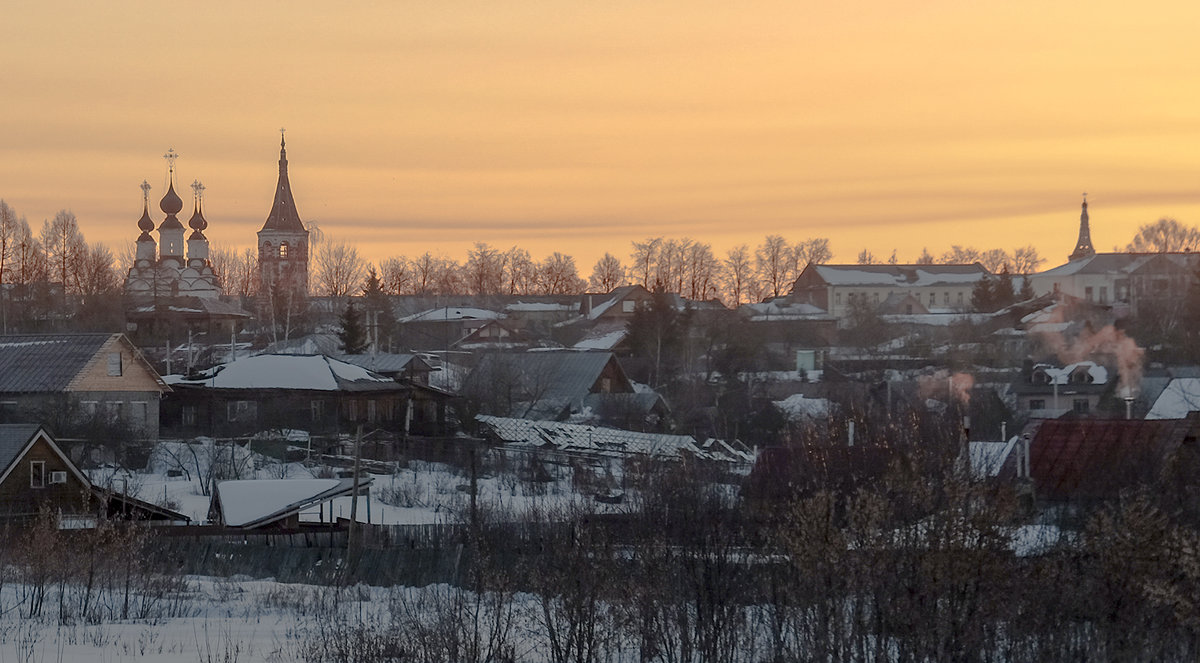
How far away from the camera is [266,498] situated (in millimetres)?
25938

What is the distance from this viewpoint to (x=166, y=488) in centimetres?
3262

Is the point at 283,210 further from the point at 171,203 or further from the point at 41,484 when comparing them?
the point at 41,484

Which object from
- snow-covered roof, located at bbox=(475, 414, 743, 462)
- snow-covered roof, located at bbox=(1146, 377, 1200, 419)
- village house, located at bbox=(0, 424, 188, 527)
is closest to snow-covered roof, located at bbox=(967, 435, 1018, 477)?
snow-covered roof, located at bbox=(1146, 377, 1200, 419)

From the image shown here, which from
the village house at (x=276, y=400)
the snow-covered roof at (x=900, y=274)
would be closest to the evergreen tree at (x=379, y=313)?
the village house at (x=276, y=400)

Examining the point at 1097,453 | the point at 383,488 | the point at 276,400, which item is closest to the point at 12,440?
the point at 383,488

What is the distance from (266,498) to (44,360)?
16.8 meters

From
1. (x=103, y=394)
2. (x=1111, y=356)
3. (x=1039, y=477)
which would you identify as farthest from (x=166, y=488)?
(x=1111, y=356)

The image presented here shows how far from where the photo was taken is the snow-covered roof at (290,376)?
41156 mm

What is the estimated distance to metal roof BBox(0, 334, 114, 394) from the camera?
3831 centimetres

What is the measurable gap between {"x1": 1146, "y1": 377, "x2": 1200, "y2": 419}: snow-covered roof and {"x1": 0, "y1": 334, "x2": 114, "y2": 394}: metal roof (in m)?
27.6

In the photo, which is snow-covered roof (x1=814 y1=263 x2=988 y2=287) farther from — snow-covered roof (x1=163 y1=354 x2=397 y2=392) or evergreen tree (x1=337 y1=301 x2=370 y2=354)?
snow-covered roof (x1=163 y1=354 x2=397 y2=392)

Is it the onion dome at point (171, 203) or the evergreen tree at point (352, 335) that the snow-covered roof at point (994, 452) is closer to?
the evergreen tree at point (352, 335)

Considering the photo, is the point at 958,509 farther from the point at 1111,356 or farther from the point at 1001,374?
the point at 1111,356

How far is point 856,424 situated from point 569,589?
17523 millimetres
